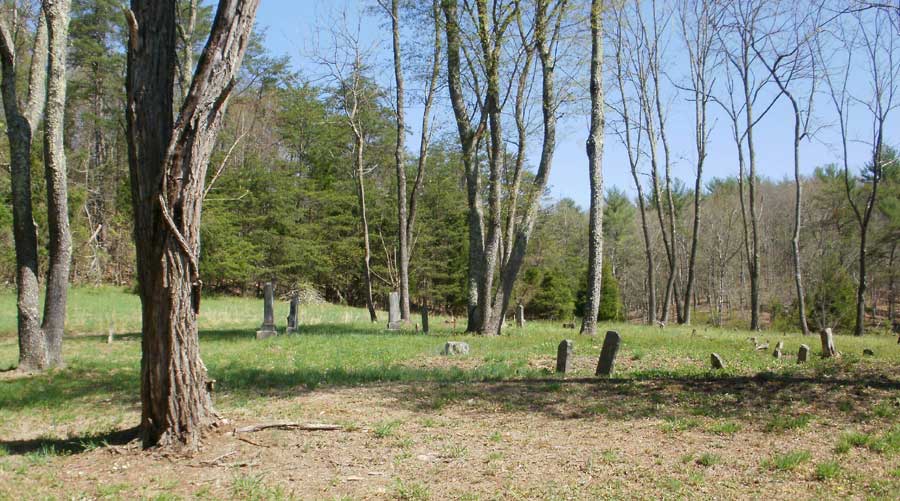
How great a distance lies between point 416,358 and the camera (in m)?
11.6

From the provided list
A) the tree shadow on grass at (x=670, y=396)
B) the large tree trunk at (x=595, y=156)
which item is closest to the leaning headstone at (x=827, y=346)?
the tree shadow on grass at (x=670, y=396)

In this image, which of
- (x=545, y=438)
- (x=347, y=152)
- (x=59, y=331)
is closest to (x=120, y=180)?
(x=347, y=152)

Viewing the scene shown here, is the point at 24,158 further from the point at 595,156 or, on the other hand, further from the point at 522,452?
the point at 595,156

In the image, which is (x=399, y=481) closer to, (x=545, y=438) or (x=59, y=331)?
(x=545, y=438)

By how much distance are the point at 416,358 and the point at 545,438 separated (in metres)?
5.93

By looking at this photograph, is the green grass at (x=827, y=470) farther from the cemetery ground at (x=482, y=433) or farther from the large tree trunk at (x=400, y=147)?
A: the large tree trunk at (x=400, y=147)

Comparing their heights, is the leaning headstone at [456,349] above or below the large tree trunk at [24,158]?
below

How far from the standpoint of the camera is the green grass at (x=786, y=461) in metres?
5.01

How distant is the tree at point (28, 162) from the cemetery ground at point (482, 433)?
4.18 ft

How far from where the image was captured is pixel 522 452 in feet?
18.0

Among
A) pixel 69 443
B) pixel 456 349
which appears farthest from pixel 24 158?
pixel 456 349

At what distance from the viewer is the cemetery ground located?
4.76 m

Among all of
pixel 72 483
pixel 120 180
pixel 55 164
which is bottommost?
pixel 72 483

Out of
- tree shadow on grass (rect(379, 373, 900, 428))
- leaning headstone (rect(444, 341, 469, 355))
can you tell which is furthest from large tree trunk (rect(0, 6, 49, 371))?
leaning headstone (rect(444, 341, 469, 355))
